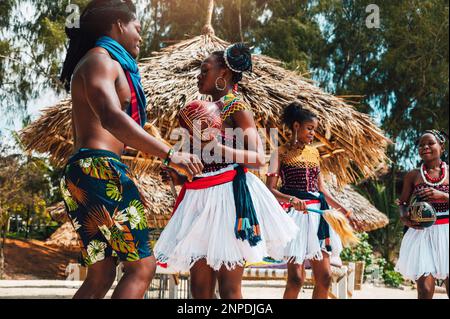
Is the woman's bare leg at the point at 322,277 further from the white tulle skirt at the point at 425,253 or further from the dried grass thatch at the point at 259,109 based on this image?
the dried grass thatch at the point at 259,109

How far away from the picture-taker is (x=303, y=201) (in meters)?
4.95

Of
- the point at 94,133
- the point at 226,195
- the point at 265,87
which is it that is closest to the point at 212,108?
the point at 226,195

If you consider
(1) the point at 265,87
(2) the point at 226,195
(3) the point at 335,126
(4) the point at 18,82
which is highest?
(4) the point at 18,82

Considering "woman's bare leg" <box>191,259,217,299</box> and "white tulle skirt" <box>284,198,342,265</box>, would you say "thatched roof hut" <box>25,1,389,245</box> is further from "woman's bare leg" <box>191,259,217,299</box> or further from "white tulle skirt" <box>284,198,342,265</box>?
"woman's bare leg" <box>191,259,217,299</box>

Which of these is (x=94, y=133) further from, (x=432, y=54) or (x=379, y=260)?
(x=432, y=54)

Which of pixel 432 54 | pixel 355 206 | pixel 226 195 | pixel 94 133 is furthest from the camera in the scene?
pixel 432 54

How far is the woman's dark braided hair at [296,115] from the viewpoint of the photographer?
536cm

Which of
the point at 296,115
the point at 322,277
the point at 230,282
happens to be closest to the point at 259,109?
the point at 296,115

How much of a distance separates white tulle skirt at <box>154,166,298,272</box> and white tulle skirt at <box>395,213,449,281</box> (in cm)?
254

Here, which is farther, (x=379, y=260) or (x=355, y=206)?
(x=379, y=260)

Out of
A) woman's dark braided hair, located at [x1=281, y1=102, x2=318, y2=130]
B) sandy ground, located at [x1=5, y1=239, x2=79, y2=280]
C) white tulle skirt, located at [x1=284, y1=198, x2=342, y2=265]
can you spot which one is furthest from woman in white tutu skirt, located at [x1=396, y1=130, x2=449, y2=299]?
sandy ground, located at [x1=5, y1=239, x2=79, y2=280]

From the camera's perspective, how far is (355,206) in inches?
604
